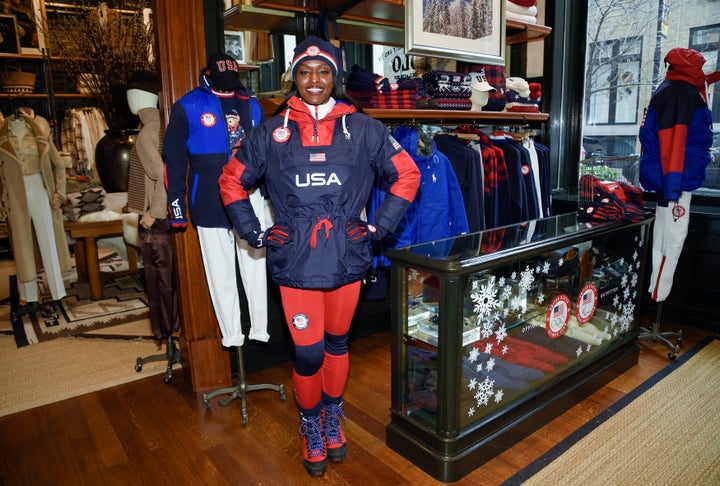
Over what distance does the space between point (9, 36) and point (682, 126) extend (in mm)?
6310

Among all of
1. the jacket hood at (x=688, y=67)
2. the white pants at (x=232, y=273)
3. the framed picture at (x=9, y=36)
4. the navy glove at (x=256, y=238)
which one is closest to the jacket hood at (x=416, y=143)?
the white pants at (x=232, y=273)

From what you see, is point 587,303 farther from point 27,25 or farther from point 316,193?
point 27,25

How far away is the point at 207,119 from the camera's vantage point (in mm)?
2248

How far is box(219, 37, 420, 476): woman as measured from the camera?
1.85 m

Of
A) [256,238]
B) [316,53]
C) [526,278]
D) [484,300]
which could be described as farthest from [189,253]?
[526,278]

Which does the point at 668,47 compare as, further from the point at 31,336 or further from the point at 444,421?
the point at 31,336

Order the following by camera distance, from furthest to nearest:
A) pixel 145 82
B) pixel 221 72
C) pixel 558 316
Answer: pixel 145 82
pixel 558 316
pixel 221 72

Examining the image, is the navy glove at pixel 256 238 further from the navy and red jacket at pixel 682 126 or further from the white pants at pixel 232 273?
the navy and red jacket at pixel 682 126

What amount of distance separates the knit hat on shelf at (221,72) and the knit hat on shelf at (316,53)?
1.53 feet

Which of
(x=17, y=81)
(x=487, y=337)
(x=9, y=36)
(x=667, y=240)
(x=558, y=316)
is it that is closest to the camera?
(x=487, y=337)

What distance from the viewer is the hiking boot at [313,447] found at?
2010 mm

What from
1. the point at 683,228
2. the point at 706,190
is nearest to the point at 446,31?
the point at 683,228

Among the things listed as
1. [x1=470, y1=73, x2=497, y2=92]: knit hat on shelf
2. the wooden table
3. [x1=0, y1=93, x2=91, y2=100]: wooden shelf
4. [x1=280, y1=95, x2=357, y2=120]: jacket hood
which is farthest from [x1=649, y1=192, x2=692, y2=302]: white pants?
[x1=0, y1=93, x2=91, y2=100]: wooden shelf

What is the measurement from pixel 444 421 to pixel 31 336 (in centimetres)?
303
